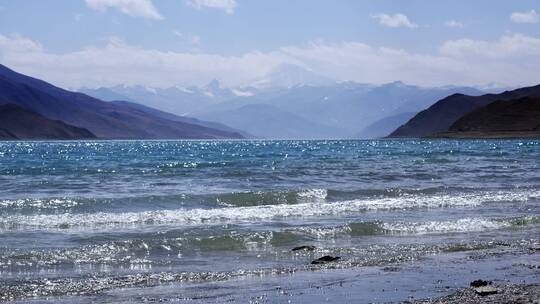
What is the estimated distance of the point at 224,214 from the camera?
25.4m

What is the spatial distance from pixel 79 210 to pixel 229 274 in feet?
44.5

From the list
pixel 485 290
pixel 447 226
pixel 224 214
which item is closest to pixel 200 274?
pixel 485 290

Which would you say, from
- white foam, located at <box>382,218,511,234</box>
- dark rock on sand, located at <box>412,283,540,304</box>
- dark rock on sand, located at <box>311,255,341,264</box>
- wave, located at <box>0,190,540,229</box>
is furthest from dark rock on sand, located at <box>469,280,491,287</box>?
wave, located at <box>0,190,540,229</box>

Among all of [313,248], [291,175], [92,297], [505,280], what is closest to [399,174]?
[291,175]

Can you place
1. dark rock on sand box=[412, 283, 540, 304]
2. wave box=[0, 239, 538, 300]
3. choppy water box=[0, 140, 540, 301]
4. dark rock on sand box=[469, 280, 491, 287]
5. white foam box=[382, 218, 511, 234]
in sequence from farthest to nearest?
Answer: white foam box=[382, 218, 511, 234] < choppy water box=[0, 140, 540, 301] < wave box=[0, 239, 538, 300] < dark rock on sand box=[469, 280, 491, 287] < dark rock on sand box=[412, 283, 540, 304]

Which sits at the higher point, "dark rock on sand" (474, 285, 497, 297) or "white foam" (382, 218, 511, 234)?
"dark rock on sand" (474, 285, 497, 297)

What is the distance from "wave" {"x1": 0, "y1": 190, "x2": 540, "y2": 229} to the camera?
75.0 ft

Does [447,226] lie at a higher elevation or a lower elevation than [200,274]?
higher

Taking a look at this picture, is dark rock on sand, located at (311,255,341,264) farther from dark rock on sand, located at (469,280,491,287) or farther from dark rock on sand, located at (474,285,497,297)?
dark rock on sand, located at (474,285,497,297)

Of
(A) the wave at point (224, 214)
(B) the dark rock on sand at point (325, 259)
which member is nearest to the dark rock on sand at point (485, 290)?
(B) the dark rock on sand at point (325, 259)

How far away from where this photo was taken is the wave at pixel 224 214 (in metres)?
22.9

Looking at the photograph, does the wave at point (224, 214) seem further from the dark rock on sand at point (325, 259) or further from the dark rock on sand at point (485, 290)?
the dark rock on sand at point (485, 290)

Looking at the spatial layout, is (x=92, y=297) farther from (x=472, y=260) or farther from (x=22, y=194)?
(x=22, y=194)

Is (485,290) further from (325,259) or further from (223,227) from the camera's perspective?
(223,227)
